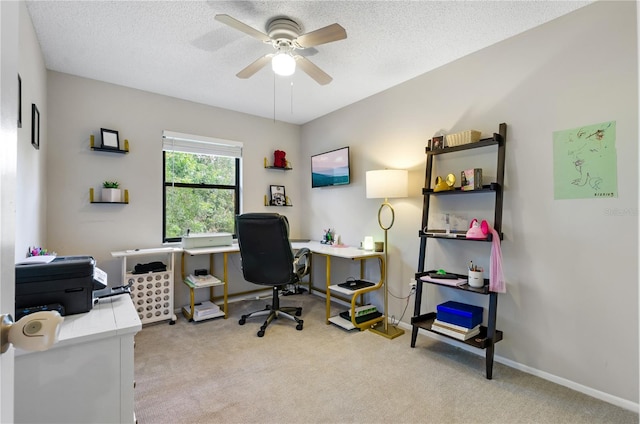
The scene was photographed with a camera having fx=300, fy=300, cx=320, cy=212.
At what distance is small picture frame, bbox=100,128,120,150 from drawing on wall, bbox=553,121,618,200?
3769 mm

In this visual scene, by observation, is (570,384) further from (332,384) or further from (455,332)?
(332,384)

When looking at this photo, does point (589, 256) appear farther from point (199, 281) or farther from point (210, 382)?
point (199, 281)

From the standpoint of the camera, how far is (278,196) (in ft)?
14.0

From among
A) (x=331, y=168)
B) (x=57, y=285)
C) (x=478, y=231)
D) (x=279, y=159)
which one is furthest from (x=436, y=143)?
(x=57, y=285)

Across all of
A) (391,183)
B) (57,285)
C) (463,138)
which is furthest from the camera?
(391,183)

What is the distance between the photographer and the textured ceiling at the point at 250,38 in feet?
6.27

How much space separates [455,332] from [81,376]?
2207 mm

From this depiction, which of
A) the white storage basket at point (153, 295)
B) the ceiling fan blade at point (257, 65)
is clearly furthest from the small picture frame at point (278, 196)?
the ceiling fan blade at point (257, 65)

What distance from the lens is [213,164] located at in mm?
3797

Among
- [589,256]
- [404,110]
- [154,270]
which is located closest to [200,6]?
[404,110]

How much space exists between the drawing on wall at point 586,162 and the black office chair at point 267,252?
209 centimetres

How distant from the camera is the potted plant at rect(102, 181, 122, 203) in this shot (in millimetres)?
2951

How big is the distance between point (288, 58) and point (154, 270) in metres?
2.40

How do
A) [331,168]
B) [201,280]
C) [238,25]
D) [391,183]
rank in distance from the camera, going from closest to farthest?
[238,25]
[391,183]
[201,280]
[331,168]
